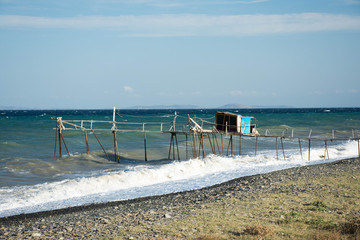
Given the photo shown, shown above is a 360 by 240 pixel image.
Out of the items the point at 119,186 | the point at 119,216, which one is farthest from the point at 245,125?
the point at 119,216

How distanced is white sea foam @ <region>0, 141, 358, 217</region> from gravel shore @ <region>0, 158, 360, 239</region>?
1.68 meters

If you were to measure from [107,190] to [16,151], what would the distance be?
65.3 feet

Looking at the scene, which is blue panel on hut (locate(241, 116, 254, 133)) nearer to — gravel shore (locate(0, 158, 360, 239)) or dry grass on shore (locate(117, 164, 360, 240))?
gravel shore (locate(0, 158, 360, 239))

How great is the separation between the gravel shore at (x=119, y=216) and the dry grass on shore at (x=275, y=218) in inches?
10.3

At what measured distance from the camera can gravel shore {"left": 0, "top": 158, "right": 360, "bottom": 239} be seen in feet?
32.4

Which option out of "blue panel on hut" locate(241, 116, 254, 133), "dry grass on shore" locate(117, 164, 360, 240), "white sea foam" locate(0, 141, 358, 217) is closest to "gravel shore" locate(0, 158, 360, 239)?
"dry grass on shore" locate(117, 164, 360, 240)

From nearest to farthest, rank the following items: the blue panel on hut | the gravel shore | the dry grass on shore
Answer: the dry grass on shore
the gravel shore
the blue panel on hut

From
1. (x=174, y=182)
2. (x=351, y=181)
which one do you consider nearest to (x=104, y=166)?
(x=174, y=182)

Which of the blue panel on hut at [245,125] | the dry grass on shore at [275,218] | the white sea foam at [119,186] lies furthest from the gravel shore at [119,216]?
the blue panel on hut at [245,125]

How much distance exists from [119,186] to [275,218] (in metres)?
11.1

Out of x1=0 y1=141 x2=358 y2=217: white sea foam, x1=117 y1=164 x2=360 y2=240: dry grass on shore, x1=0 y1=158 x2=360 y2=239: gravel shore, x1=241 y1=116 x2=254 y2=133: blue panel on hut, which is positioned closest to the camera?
x1=117 y1=164 x2=360 y2=240: dry grass on shore

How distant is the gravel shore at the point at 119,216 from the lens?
9.89 m

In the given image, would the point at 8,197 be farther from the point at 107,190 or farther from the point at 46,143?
the point at 46,143

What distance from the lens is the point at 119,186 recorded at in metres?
19.9
